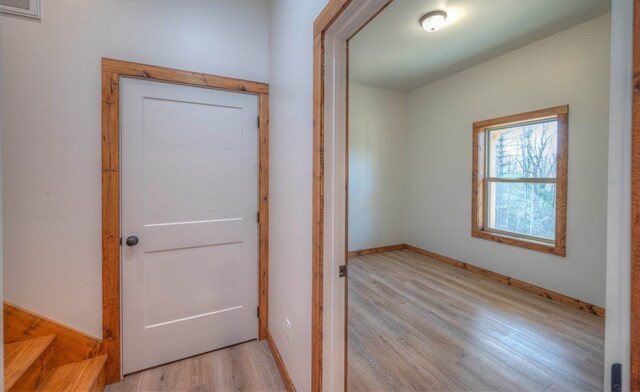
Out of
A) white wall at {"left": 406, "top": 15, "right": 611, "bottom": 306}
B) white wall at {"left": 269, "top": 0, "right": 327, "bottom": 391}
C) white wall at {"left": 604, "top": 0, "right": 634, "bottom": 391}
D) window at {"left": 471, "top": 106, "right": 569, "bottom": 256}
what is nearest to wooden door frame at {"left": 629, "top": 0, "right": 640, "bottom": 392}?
white wall at {"left": 604, "top": 0, "right": 634, "bottom": 391}

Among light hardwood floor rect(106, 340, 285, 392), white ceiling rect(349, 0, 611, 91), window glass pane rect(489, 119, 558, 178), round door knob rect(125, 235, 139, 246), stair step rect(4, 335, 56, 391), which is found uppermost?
white ceiling rect(349, 0, 611, 91)

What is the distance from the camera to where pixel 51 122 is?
1.58m

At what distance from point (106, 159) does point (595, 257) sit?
13.7ft

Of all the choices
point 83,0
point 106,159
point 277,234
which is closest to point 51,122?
point 106,159

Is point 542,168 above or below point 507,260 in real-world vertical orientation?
above

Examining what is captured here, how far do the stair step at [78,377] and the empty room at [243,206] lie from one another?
11 millimetres

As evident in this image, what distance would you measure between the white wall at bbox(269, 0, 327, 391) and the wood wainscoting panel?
1.18 meters

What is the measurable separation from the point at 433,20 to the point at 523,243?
8.76ft

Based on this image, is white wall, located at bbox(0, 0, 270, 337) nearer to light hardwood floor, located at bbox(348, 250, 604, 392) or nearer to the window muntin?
light hardwood floor, located at bbox(348, 250, 604, 392)

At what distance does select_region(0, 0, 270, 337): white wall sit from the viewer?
1.53 m

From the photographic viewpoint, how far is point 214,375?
1.77 meters

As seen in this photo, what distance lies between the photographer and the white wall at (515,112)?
97.9 inches

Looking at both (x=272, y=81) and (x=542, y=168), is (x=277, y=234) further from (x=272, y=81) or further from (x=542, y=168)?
(x=542, y=168)

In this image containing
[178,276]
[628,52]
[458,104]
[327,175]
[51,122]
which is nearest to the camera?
[628,52]
